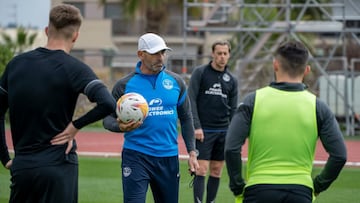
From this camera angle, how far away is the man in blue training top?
8.36 meters

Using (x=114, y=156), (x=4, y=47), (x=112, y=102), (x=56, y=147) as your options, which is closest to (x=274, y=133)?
(x=112, y=102)

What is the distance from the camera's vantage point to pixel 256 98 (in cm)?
600

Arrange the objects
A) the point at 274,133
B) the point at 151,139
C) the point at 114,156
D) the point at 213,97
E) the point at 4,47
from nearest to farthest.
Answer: the point at 274,133 → the point at 151,139 → the point at 213,97 → the point at 114,156 → the point at 4,47

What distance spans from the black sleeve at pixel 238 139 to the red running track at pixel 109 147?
481 inches

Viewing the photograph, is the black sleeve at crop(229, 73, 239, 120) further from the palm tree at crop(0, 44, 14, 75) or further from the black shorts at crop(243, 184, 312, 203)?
the palm tree at crop(0, 44, 14, 75)

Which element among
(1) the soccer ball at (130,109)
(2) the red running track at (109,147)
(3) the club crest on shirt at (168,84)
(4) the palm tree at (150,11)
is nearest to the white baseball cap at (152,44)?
(3) the club crest on shirt at (168,84)

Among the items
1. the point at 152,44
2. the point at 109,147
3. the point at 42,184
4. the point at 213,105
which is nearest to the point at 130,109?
the point at 42,184

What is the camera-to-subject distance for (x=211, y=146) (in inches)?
468

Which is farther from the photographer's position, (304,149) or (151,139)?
(151,139)

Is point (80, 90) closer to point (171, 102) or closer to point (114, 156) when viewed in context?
point (171, 102)

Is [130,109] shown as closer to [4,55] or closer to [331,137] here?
[331,137]

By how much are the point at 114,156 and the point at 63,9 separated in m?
13.1

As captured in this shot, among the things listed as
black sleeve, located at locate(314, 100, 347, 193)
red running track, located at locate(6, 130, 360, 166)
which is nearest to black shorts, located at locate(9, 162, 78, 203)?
black sleeve, located at locate(314, 100, 347, 193)

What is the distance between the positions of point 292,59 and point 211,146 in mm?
5968
